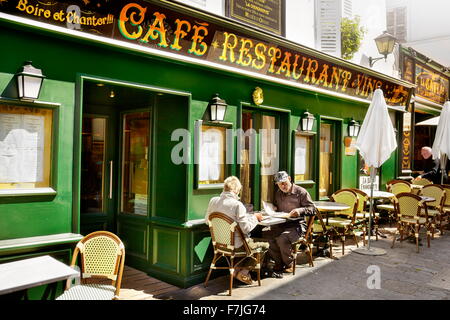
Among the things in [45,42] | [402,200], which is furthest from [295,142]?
[45,42]

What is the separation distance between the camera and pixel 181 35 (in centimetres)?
498

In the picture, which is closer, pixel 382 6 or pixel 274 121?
pixel 274 121

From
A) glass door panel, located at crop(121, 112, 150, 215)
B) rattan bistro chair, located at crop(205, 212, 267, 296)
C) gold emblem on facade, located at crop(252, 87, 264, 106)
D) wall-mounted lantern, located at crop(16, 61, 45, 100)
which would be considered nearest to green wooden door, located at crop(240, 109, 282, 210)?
gold emblem on facade, located at crop(252, 87, 264, 106)

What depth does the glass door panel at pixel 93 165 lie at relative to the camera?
19.6 ft

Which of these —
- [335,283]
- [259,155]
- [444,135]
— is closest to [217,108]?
[259,155]

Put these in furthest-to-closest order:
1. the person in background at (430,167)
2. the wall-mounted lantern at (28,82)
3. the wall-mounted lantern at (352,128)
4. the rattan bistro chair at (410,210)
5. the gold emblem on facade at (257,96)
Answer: the person in background at (430,167) → the wall-mounted lantern at (352,128) → the rattan bistro chair at (410,210) → the gold emblem on facade at (257,96) → the wall-mounted lantern at (28,82)

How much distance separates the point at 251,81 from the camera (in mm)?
6293

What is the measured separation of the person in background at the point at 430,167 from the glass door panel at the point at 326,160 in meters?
4.39

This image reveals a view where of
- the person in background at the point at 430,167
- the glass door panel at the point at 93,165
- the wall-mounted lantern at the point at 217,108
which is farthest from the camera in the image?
the person in background at the point at 430,167

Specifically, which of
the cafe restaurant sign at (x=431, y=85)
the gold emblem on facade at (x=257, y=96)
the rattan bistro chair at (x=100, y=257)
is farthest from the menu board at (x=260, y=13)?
the cafe restaurant sign at (x=431, y=85)

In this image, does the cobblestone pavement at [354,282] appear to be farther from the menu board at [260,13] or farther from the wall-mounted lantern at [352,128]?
the menu board at [260,13]
